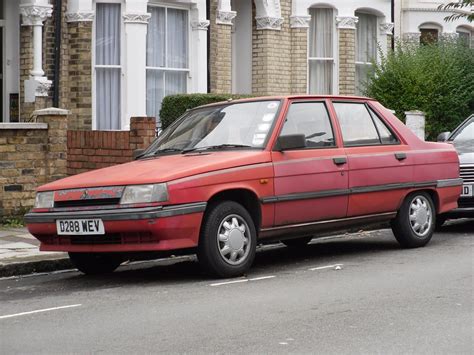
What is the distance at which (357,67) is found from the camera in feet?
82.3

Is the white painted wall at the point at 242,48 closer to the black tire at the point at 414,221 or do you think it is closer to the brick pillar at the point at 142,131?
the brick pillar at the point at 142,131

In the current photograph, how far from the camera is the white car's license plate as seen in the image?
9.64 m

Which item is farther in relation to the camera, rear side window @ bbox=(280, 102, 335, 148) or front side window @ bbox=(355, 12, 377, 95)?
front side window @ bbox=(355, 12, 377, 95)

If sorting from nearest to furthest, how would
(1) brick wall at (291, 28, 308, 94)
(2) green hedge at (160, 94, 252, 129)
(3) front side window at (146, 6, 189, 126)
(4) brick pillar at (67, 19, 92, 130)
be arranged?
(2) green hedge at (160, 94, 252, 129), (4) brick pillar at (67, 19, 92, 130), (3) front side window at (146, 6, 189, 126), (1) brick wall at (291, 28, 308, 94)

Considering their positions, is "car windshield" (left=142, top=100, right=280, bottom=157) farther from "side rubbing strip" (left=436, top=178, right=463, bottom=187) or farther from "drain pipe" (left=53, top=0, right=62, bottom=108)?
"drain pipe" (left=53, top=0, right=62, bottom=108)

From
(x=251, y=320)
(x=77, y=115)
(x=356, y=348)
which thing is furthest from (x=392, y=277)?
(x=77, y=115)

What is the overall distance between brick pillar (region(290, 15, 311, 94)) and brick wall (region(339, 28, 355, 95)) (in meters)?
0.89

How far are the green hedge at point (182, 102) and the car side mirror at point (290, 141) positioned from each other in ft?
21.3

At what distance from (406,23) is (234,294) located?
1994 centimetres

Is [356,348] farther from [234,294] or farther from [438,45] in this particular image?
[438,45]

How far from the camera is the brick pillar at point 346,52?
79.2ft

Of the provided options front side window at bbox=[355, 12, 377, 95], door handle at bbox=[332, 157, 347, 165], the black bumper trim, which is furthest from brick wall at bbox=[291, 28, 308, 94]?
the black bumper trim

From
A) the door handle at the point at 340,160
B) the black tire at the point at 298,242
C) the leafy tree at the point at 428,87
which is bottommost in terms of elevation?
the black tire at the point at 298,242

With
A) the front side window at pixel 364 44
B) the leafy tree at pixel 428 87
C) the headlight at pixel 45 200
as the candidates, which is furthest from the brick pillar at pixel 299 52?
the headlight at pixel 45 200
